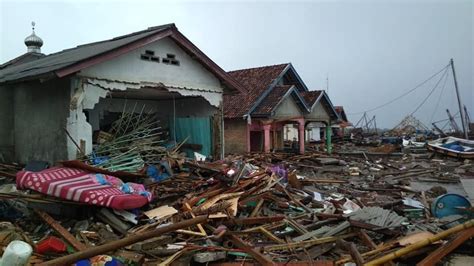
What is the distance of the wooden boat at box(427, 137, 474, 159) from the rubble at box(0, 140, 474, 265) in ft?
48.4

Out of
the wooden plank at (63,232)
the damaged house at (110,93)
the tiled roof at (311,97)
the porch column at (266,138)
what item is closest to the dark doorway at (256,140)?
the porch column at (266,138)

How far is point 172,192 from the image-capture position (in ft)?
31.1

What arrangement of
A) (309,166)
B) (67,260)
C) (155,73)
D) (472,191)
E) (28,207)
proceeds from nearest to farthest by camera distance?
(67,260) → (28,207) → (472,191) → (155,73) → (309,166)

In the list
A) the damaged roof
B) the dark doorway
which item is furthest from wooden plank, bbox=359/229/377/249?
the dark doorway

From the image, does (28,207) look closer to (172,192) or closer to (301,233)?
(172,192)

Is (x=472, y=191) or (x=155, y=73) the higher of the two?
(x=155, y=73)

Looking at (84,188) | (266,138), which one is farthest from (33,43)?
(84,188)

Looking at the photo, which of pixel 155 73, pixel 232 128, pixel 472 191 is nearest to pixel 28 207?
pixel 155 73

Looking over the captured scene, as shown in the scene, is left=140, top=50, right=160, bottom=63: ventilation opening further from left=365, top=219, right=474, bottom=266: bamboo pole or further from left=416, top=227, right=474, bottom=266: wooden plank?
left=416, top=227, right=474, bottom=266: wooden plank

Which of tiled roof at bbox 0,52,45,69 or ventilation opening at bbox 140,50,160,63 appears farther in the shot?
tiled roof at bbox 0,52,45,69

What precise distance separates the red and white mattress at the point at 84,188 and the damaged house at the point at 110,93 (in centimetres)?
255

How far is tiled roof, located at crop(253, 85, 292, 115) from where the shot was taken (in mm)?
23219

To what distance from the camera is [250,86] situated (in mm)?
26094

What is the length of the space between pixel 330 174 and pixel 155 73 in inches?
391
